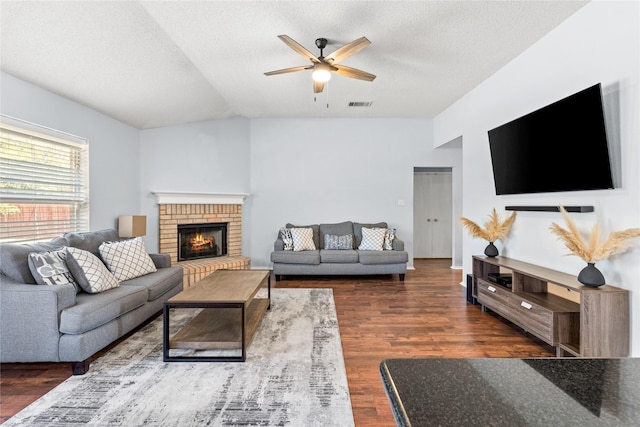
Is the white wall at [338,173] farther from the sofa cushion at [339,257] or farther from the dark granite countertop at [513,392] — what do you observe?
the dark granite countertop at [513,392]

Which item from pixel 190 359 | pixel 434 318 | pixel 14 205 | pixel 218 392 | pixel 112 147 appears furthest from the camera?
pixel 112 147

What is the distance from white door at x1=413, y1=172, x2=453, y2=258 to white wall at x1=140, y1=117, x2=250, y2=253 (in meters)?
3.82

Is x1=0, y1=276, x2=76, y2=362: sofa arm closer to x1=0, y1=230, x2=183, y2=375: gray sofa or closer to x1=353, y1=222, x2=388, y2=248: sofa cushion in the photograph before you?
x1=0, y1=230, x2=183, y2=375: gray sofa

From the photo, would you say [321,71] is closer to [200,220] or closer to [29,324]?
[29,324]

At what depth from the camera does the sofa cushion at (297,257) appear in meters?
5.22

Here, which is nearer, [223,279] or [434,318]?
[223,279]

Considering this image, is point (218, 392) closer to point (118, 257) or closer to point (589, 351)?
point (118, 257)

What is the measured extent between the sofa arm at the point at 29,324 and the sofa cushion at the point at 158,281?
820 mm

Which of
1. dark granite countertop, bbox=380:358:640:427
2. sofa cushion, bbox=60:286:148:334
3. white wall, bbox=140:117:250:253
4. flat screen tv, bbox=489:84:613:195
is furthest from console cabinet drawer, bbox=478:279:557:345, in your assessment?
white wall, bbox=140:117:250:253

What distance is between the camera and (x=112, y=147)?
443 centimetres

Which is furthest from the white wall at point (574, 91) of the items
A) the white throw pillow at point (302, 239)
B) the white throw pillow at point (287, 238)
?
the white throw pillow at point (287, 238)

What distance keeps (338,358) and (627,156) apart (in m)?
2.56

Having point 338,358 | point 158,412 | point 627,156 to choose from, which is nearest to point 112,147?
point 158,412

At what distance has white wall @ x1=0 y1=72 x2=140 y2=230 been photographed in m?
3.06
